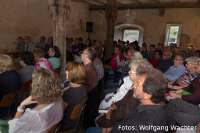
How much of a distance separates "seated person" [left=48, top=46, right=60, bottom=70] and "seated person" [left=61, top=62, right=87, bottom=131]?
1.77 metres

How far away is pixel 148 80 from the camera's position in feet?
4.65

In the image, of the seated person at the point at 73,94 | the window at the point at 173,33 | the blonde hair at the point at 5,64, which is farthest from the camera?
the window at the point at 173,33

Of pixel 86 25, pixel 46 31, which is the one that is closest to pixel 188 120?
pixel 46 31

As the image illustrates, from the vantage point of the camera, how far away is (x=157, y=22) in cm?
998

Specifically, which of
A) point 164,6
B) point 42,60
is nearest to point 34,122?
point 42,60

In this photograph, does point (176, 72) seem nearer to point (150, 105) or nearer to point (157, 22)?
point (150, 105)

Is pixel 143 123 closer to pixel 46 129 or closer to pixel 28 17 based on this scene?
pixel 46 129

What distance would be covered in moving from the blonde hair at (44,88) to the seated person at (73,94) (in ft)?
1.23

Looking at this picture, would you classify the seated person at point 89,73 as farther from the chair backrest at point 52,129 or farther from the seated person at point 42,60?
the chair backrest at point 52,129

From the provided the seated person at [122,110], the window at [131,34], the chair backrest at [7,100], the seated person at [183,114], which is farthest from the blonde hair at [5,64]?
the window at [131,34]

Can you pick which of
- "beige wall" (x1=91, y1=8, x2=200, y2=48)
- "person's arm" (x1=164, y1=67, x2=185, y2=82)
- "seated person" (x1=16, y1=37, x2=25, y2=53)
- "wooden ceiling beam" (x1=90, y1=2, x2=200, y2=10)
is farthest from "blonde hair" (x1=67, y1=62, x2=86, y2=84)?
"beige wall" (x1=91, y1=8, x2=200, y2=48)

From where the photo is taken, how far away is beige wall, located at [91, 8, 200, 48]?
30.2ft

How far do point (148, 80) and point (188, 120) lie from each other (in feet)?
2.83

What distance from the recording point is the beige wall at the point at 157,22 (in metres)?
9.20
